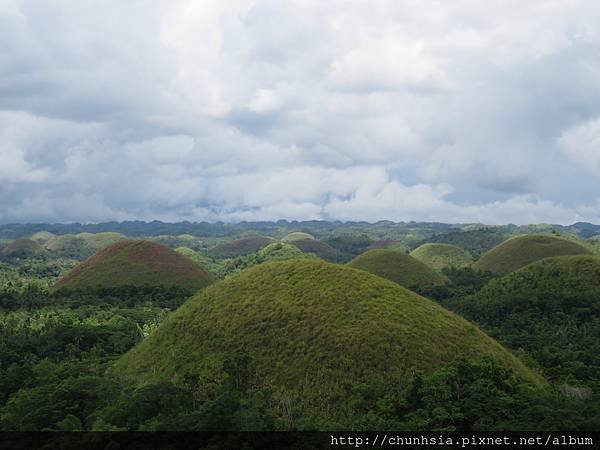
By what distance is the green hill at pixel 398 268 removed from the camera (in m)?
76.0

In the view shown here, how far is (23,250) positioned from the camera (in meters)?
156

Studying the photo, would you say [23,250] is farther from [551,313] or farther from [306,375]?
[306,375]

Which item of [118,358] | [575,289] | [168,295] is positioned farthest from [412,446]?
[168,295]

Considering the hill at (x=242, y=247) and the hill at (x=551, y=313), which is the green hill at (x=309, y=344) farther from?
the hill at (x=242, y=247)

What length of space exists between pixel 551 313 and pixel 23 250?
15283 cm

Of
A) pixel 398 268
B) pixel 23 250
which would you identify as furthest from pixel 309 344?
pixel 23 250

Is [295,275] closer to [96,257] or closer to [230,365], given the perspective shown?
[230,365]

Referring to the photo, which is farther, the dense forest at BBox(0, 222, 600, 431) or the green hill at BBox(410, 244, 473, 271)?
the green hill at BBox(410, 244, 473, 271)

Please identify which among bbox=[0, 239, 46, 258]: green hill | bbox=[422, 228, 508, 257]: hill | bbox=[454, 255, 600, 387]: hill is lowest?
bbox=[0, 239, 46, 258]: green hill

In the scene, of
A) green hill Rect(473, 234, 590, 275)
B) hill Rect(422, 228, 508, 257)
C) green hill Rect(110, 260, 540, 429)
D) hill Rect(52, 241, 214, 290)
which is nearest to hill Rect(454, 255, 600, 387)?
green hill Rect(110, 260, 540, 429)

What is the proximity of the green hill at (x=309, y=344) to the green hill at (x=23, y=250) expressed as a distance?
5477 inches

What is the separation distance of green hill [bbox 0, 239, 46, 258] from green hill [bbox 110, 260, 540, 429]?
13912 centimetres

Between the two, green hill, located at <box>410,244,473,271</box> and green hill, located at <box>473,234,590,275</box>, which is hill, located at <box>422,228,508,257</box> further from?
green hill, located at <box>473,234,590,275</box>

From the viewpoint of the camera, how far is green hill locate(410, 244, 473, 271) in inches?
4432
